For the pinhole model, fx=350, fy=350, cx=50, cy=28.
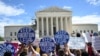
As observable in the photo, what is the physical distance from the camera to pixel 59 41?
9.48 m

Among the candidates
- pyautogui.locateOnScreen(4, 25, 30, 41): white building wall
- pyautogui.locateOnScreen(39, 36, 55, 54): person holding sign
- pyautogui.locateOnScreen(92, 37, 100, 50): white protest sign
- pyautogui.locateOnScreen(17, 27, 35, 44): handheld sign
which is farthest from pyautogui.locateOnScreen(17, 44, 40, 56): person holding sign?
pyautogui.locateOnScreen(4, 25, 30, 41): white building wall

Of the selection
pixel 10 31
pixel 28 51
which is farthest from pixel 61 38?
pixel 10 31

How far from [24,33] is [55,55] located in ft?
3.48

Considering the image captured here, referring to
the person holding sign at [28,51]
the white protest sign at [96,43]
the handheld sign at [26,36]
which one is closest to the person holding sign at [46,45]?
the handheld sign at [26,36]

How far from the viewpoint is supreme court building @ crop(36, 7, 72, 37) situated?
82688mm

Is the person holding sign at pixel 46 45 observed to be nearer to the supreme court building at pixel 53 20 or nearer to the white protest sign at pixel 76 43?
the white protest sign at pixel 76 43

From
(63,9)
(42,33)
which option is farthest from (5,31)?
(63,9)

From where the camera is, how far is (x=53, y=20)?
84.3m

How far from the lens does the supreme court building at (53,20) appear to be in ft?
271

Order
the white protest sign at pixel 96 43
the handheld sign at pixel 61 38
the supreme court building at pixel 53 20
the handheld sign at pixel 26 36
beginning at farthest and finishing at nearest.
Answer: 1. the supreme court building at pixel 53 20
2. the white protest sign at pixel 96 43
3. the handheld sign at pixel 61 38
4. the handheld sign at pixel 26 36

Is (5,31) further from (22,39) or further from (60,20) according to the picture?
(22,39)

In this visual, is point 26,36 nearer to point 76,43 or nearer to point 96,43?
point 96,43

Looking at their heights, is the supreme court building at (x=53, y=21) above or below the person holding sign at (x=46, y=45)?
above

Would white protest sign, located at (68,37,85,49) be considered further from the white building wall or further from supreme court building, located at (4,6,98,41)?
the white building wall
